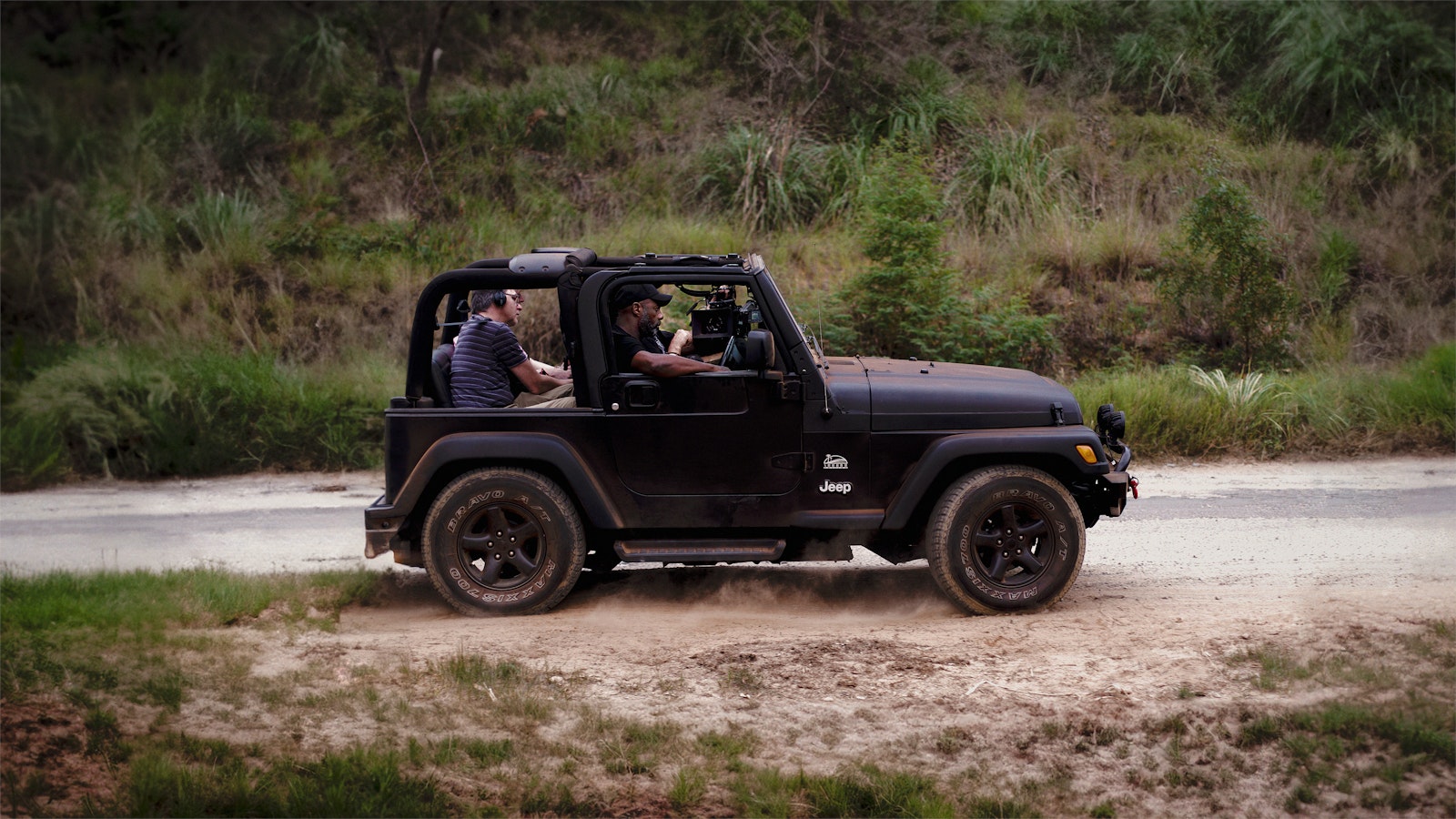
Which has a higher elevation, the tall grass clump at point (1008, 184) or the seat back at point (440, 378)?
the tall grass clump at point (1008, 184)

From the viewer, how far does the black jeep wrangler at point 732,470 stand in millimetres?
6734

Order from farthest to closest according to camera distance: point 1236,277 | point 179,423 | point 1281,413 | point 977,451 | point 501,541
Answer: point 1236,277
point 179,423
point 1281,413
point 501,541
point 977,451

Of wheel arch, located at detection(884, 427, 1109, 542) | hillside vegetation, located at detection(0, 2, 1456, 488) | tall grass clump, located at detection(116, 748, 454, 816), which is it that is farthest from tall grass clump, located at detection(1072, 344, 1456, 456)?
tall grass clump, located at detection(116, 748, 454, 816)

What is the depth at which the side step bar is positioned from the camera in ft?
22.3

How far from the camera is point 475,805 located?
4.59 meters

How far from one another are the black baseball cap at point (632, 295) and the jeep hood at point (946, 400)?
1066 mm

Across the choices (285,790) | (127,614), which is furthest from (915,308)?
(285,790)

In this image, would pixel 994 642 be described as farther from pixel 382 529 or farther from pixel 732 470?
pixel 382 529

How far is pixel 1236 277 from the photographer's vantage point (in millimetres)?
14031

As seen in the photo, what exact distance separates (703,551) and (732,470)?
0.44 metres

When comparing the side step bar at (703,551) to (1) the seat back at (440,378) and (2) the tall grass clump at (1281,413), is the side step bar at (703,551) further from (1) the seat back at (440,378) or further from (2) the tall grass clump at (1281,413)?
(2) the tall grass clump at (1281,413)

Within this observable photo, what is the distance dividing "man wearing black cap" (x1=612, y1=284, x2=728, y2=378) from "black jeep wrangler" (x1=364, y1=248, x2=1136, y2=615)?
65 millimetres

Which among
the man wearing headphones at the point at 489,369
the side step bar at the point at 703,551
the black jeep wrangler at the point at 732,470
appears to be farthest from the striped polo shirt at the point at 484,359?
the side step bar at the point at 703,551

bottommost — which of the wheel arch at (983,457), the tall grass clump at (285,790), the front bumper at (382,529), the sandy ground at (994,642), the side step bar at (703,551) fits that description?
the tall grass clump at (285,790)
